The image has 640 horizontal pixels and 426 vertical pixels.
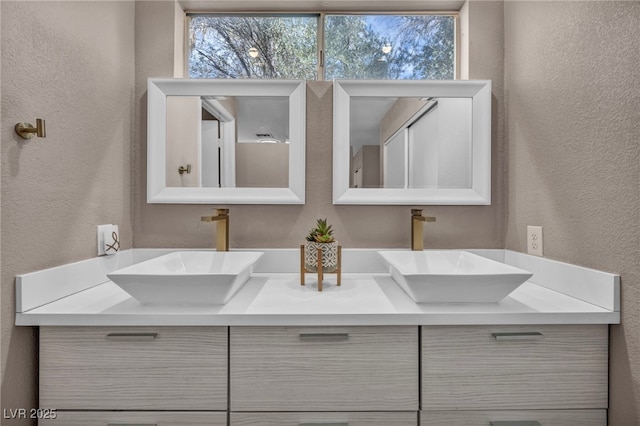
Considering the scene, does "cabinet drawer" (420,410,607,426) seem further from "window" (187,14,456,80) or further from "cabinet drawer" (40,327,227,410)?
"window" (187,14,456,80)

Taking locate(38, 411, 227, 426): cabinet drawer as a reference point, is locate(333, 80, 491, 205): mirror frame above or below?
above

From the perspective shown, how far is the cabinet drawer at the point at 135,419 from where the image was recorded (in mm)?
931

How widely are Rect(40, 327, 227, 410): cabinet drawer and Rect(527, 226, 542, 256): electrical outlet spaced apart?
1.17m

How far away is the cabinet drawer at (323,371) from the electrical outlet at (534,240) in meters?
0.70

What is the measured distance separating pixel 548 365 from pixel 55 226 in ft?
5.05

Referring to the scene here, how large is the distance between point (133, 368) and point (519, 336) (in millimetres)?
1087

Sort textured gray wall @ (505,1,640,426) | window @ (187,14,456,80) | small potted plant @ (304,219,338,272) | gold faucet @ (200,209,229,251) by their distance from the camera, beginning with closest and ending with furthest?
textured gray wall @ (505,1,640,426), small potted plant @ (304,219,338,272), gold faucet @ (200,209,229,251), window @ (187,14,456,80)

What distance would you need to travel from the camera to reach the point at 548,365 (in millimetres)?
946

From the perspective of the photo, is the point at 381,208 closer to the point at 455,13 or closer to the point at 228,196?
the point at 228,196

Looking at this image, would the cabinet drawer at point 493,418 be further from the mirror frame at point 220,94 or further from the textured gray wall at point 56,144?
the textured gray wall at point 56,144

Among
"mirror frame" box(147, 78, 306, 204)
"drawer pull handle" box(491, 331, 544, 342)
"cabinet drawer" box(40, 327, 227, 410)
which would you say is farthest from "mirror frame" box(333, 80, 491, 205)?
"cabinet drawer" box(40, 327, 227, 410)

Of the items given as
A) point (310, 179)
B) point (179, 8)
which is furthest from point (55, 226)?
point (179, 8)

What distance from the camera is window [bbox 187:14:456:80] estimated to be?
159 centimetres

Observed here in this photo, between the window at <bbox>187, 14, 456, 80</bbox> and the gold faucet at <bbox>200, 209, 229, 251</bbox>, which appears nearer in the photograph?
the gold faucet at <bbox>200, 209, 229, 251</bbox>
